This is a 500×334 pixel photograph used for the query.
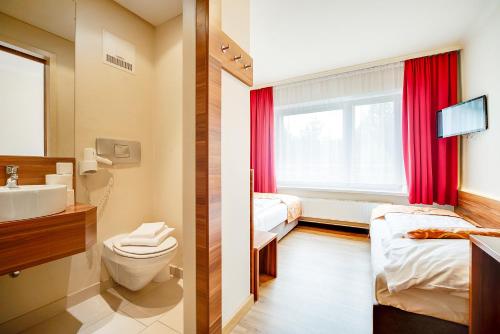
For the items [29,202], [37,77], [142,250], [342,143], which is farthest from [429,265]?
[37,77]

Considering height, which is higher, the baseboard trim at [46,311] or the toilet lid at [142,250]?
the toilet lid at [142,250]

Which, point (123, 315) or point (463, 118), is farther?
point (463, 118)

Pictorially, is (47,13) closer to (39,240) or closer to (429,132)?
(39,240)

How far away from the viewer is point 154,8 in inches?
76.7

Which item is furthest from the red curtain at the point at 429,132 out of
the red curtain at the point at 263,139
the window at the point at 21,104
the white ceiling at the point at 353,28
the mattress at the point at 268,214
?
the window at the point at 21,104

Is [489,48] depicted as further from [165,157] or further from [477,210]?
[165,157]

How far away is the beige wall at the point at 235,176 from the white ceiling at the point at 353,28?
858mm

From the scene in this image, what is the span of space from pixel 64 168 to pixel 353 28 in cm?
305

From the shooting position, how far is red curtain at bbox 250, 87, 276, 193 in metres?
4.07

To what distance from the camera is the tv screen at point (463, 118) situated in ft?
7.04

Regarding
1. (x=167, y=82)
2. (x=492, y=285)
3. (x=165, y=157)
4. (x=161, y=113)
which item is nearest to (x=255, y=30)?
(x=167, y=82)

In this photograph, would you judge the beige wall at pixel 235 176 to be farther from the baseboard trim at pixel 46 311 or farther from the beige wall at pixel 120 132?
the baseboard trim at pixel 46 311

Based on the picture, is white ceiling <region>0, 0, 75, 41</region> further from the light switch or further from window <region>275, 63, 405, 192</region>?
window <region>275, 63, 405, 192</region>

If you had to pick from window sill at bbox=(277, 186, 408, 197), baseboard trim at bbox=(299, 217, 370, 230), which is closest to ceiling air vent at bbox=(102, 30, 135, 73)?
window sill at bbox=(277, 186, 408, 197)
